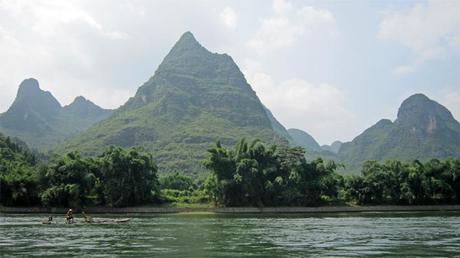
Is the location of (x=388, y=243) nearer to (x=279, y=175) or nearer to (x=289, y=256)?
(x=289, y=256)

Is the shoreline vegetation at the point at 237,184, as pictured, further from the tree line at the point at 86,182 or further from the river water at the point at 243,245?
the river water at the point at 243,245

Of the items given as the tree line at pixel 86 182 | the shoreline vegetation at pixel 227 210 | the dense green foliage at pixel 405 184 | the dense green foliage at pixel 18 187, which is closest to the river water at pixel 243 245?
the tree line at pixel 86 182

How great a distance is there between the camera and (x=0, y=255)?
26188mm

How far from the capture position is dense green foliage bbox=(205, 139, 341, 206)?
8669cm

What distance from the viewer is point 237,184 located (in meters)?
85.8

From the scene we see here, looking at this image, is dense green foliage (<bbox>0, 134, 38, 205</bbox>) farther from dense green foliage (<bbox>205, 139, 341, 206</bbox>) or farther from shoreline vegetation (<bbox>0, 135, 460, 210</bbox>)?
dense green foliage (<bbox>205, 139, 341, 206</bbox>)

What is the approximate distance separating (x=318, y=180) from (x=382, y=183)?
11362 millimetres

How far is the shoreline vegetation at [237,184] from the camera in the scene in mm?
84000

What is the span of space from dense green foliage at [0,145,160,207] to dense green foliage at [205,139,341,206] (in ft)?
37.9

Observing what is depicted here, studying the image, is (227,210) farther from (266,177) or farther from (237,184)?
(266,177)

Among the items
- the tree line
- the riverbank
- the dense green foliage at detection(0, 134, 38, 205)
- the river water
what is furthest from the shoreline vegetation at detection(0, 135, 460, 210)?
the river water

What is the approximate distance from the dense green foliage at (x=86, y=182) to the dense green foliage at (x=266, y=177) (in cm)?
1156

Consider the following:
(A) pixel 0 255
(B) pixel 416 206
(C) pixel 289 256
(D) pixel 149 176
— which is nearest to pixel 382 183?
(B) pixel 416 206

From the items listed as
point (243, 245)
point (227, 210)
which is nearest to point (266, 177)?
point (227, 210)
